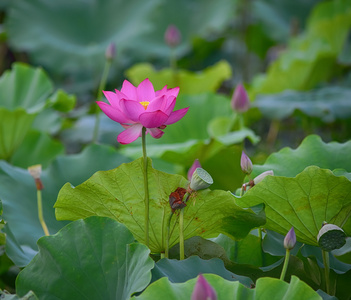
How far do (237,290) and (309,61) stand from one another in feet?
5.22

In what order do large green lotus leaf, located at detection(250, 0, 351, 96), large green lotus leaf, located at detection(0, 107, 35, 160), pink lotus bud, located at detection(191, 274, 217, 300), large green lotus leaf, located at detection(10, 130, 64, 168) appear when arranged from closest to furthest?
pink lotus bud, located at detection(191, 274, 217, 300) < large green lotus leaf, located at detection(0, 107, 35, 160) < large green lotus leaf, located at detection(10, 130, 64, 168) < large green lotus leaf, located at detection(250, 0, 351, 96)

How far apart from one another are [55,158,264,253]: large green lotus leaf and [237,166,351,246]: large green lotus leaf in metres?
0.05

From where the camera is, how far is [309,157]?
113cm

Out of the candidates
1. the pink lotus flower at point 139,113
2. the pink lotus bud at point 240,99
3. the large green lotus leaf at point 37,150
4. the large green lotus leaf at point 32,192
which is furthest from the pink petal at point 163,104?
the large green lotus leaf at point 37,150

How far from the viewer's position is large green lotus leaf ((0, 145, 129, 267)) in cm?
109

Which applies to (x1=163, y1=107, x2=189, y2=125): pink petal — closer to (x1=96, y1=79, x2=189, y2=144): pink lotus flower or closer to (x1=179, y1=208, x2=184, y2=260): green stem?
(x1=96, y1=79, x2=189, y2=144): pink lotus flower

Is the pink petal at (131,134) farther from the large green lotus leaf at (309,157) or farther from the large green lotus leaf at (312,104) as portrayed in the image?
the large green lotus leaf at (312,104)

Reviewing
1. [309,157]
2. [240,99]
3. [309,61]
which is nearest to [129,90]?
[309,157]

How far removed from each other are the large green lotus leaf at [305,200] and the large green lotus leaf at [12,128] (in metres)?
0.89

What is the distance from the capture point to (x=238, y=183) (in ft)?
5.35

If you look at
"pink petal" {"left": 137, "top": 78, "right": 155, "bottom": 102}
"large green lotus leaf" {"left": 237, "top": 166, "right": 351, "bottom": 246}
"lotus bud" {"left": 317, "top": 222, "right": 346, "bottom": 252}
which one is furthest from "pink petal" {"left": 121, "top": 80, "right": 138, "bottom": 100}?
"lotus bud" {"left": 317, "top": 222, "right": 346, "bottom": 252}

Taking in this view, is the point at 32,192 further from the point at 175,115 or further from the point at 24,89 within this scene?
the point at 24,89

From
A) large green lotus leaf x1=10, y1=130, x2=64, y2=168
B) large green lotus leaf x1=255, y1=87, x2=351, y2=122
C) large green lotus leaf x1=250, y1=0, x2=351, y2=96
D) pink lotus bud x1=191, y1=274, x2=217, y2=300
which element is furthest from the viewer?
large green lotus leaf x1=250, y1=0, x2=351, y2=96

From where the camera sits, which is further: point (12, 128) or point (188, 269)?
point (12, 128)
